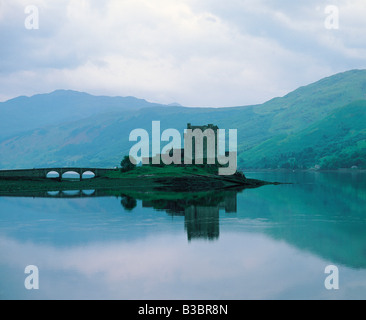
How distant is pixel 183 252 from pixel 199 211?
34108 mm

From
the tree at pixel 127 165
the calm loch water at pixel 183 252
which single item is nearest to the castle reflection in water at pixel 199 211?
the calm loch water at pixel 183 252

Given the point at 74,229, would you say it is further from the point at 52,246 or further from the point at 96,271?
the point at 96,271

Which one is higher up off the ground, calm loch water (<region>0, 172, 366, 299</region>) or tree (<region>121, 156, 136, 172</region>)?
tree (<region>121, 156, 136, 172</region>)

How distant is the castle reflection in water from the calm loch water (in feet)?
0.66

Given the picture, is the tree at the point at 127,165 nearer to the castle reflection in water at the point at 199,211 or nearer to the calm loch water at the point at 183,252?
the castle reflection in water at the point at 199,211

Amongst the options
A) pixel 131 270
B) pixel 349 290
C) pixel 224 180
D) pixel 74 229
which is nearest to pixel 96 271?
pixel 131 270

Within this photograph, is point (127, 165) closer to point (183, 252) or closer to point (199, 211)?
point (199, 211)

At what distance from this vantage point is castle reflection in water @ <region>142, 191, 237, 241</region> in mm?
57594

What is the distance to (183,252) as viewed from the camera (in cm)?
4581

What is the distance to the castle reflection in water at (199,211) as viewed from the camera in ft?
189

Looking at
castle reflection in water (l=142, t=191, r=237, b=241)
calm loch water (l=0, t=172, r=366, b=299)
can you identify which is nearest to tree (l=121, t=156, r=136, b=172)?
castle reflection in water (l=142, t=191, r=237, b=241)

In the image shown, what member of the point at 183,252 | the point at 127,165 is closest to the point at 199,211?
the point at 183,252

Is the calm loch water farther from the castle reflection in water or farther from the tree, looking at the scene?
the tree
